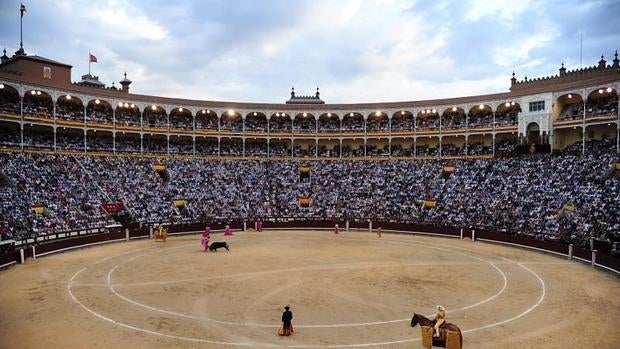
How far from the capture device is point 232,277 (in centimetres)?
2519

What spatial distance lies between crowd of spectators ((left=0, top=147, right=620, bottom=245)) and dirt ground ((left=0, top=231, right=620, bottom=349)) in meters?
8.86

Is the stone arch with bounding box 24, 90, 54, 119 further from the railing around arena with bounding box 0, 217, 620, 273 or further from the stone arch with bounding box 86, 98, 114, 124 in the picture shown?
the railing around arena with bounding box 0, 217, 620, 273

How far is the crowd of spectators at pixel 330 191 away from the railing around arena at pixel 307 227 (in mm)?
1630

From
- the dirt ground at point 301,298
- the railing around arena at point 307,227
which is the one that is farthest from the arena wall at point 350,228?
the dirt ground at point 301,298

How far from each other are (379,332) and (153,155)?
49.8 meters

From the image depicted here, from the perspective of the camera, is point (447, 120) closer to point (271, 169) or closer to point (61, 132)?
point (271, 169)

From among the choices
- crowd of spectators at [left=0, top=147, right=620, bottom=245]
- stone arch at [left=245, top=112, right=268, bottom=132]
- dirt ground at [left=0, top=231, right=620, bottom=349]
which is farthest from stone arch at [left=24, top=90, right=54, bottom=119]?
stone arch at [left=245, top=112, right=268, bottom=132]

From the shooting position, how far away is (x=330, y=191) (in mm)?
57625

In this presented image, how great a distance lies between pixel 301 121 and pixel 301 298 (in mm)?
50927

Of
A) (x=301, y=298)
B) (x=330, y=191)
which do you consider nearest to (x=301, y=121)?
(x=330, y=191)

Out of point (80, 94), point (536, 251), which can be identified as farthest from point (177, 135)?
point (536, 251)

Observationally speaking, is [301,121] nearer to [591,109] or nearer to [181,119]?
[181,119]

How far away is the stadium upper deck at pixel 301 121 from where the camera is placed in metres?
49.6

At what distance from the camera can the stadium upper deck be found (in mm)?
49625
